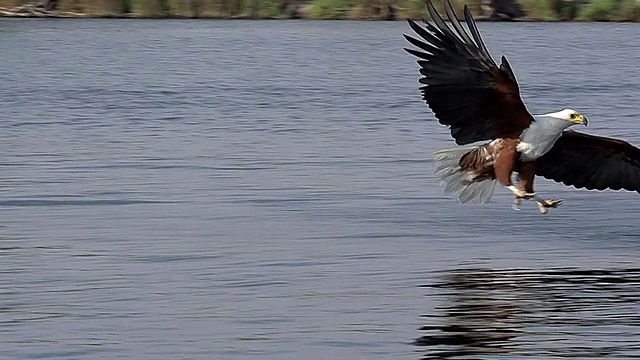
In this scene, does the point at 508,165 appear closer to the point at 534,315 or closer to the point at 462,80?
the point at 462,80

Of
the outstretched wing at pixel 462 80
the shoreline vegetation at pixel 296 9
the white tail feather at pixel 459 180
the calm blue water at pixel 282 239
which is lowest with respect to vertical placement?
the shoreline vegetation at pixel 296 9

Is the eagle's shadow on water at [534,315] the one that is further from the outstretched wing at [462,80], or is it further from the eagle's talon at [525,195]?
the outstretched wing at [462,80]

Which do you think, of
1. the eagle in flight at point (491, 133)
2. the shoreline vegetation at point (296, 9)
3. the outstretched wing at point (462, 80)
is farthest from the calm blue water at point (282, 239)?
the shoreline vegetation at point (296, 9)

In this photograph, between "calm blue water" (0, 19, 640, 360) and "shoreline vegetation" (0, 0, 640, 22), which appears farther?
"shoreline vegetation" (0, 0, 640, 22)

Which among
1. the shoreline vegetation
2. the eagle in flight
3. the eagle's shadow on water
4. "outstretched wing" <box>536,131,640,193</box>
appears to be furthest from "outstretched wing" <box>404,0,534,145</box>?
the shoreline vegetation

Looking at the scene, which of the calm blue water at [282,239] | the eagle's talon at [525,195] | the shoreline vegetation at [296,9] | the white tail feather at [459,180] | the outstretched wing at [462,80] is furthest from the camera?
the shoreline vegetation at [296,9]

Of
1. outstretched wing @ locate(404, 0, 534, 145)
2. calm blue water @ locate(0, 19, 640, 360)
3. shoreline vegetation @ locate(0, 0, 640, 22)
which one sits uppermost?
outstretched wing @ locate(404, 0, 534, 145)

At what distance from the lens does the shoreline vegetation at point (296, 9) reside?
43062 millimetres

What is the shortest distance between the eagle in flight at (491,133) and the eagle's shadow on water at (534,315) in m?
0.58

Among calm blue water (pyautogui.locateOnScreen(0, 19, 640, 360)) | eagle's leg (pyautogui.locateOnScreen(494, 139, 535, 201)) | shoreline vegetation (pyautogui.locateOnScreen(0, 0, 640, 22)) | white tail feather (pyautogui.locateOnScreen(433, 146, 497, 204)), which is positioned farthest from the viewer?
shoreline vegetation (pyautogui.locateOnScreen(0, 0, 640, 22))

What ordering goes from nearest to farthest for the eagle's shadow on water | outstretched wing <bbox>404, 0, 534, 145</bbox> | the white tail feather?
the eagle's shadow on water < outstretched wing <bbox>404, 0, 534, 145</bbox> < the white tail feather

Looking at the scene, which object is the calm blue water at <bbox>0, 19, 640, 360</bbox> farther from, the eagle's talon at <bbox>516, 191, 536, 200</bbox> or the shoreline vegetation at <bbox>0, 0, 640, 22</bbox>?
the shoreline vegetation at <bbox>0, 0, 640, 22</bbox>

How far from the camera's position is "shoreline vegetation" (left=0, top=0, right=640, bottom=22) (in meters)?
43.1

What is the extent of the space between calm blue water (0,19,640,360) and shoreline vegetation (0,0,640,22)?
19260mm
